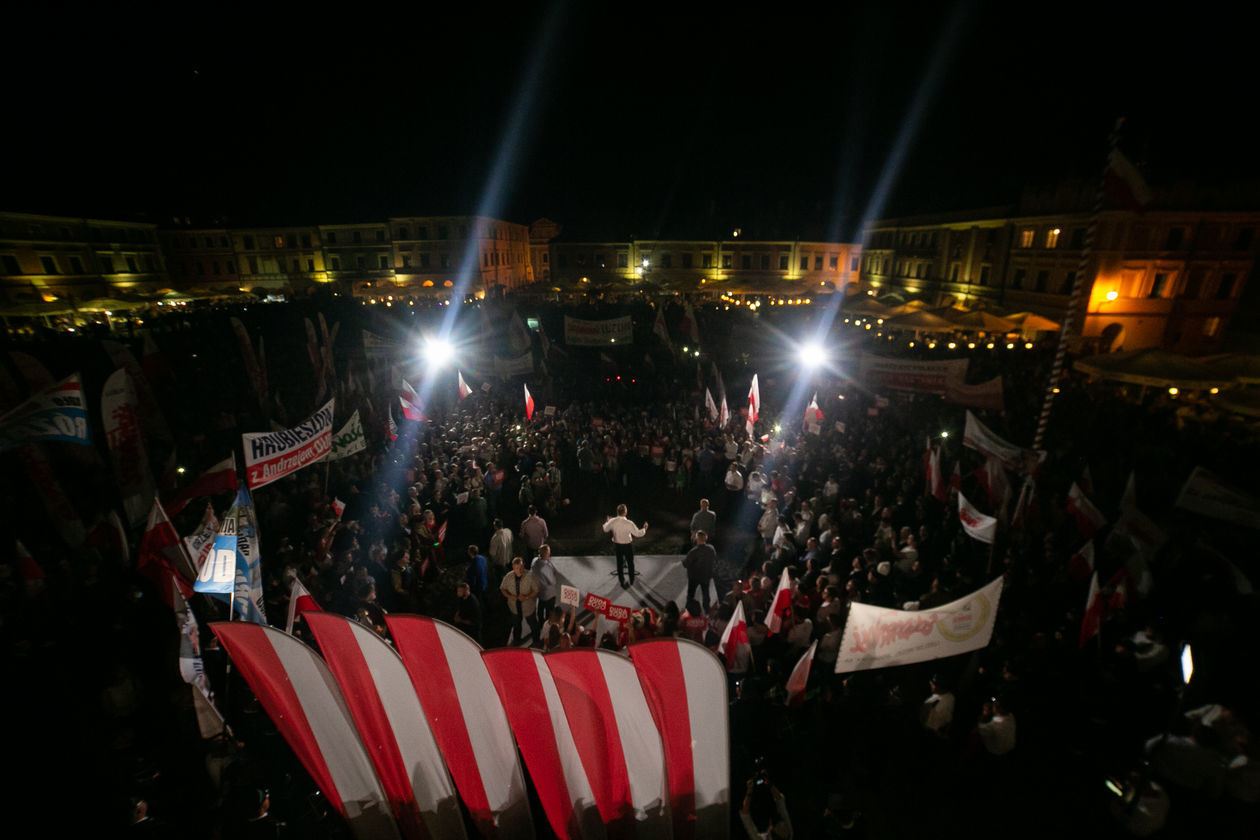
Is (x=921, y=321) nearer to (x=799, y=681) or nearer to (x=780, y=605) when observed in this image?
(x=780, y=605)

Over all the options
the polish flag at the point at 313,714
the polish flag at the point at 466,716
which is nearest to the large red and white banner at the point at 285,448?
the polish flag at the point at 313,714

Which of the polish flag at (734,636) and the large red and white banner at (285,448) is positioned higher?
the large red and white banner at (285,448)

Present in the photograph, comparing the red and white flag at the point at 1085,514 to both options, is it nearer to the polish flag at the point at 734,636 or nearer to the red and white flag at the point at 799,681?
the red and white flag at the point at 799,681

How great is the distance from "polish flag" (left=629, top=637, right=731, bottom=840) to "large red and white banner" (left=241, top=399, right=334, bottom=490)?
18.7 ft

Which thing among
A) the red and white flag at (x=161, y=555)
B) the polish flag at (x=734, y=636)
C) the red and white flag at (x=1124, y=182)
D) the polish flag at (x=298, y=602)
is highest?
the red and white flag at (x=1124, y=182)

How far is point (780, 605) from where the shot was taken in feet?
20.8

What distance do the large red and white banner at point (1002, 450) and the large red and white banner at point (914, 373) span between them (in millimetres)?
2510

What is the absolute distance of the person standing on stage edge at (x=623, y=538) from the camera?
866cm

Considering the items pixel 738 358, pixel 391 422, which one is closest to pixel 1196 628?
pixel 391 422

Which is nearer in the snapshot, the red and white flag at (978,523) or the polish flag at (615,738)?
the polish flag at (615,738)

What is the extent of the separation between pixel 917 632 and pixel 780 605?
1594 millimetres

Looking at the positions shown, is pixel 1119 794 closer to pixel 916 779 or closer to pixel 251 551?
pixel 916 779

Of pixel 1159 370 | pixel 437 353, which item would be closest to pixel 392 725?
pixel 437 353

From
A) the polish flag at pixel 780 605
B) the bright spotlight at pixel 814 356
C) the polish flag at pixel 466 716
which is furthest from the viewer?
the bright spotlight at pixel 814 356
